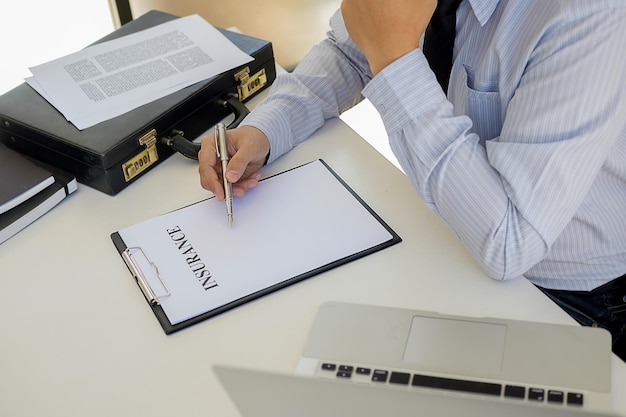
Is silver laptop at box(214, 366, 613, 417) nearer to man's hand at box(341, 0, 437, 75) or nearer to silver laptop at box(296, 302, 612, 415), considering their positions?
silver laptop at box(296, 302, 612, 415)

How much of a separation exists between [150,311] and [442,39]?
0.57m

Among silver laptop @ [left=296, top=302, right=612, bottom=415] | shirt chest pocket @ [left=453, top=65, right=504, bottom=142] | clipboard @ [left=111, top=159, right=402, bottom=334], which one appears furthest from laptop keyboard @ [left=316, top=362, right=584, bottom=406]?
shirt chest pocket @ [left=453, top=65, right=504, bottom=142]

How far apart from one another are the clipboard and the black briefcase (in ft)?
0.45

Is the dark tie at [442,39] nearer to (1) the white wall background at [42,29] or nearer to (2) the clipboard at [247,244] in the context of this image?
(2) the clipboard at [247,244]

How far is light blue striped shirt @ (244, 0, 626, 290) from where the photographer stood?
86 cm

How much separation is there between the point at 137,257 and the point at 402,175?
422 mm

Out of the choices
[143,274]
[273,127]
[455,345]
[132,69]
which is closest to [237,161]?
[273,127]

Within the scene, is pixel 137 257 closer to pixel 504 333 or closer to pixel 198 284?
pixel 198 284

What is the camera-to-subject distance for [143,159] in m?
1.18

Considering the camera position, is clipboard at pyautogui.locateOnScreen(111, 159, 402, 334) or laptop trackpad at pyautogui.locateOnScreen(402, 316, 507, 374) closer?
laptop trackpad at pyautogui.locateOnScreen(402, 316, 507, 374)

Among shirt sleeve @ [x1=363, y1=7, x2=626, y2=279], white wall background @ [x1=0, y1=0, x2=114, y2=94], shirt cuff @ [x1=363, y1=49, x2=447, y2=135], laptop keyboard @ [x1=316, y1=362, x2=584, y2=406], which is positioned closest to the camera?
laptop keyboard @ [x1=316, y1=362, x2=584, y2=406]

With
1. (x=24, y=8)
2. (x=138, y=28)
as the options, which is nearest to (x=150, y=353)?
(x=138, y=28)

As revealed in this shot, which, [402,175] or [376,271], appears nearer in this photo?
[376,271]

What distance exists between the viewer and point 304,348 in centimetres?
85
